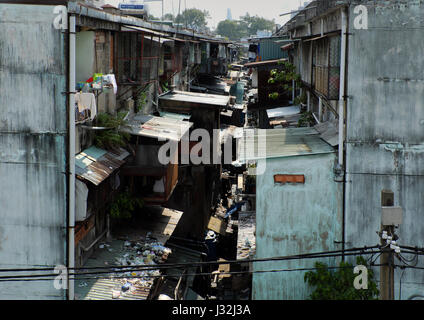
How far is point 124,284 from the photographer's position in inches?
560

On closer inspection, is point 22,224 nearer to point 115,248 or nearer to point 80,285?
point 80,285

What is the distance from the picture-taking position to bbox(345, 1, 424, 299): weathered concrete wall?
12.8 meters

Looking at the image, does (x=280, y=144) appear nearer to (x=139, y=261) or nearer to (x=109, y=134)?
(x=109, y=134)

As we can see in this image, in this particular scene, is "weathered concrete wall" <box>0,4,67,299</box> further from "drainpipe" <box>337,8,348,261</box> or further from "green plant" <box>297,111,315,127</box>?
"green plant" <box>297,111,315,127</box>

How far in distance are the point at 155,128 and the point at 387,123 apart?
8242mm

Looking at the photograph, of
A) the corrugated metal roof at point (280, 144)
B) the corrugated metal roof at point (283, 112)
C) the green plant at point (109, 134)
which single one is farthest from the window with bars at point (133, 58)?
the corrugated metal roof at point (283, 112)

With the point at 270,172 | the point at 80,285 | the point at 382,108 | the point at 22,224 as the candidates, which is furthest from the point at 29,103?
the point at 382,108

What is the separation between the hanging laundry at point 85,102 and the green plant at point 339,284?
274 inches

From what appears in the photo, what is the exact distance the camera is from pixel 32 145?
13234 mm

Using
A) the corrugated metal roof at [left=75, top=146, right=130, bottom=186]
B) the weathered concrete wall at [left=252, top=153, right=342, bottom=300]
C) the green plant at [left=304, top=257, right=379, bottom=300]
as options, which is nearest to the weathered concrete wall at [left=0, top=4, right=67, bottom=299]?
the corrugated metal roof at [left=75, top=146, right=130, bottom=186]

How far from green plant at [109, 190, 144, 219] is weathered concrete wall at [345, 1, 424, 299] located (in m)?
7.17

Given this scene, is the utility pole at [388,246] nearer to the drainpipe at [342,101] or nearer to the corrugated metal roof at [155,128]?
the drainpipe at [342,101]
